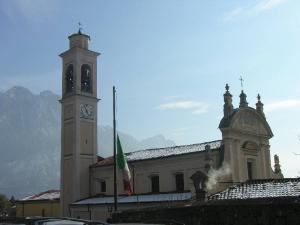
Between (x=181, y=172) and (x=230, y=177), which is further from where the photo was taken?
(x=181, y=172)

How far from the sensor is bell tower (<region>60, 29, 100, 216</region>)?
39656 millimetres

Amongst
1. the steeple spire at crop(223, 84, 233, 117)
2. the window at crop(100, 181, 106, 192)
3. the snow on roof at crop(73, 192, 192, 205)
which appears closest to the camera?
the snow on roof at crop(73, 192, 192, 205)

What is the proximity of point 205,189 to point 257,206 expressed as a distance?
12.6 m

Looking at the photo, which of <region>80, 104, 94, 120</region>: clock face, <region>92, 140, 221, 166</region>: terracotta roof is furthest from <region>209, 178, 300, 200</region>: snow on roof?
<region>80, 104, 94, 120</region>: clock face

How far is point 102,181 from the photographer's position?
3928 centimetres

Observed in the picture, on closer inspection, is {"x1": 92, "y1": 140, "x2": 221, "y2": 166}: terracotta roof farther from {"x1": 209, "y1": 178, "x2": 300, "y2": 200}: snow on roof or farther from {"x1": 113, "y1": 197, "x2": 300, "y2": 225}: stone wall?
{"x1": 113, "y1": 197, "x2": 300, "y2": 225}: stone wall

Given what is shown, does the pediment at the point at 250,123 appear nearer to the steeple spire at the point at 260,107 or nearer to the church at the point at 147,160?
the church at the point at 147,160

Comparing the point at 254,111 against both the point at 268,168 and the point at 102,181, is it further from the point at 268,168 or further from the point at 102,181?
the point at 102,181

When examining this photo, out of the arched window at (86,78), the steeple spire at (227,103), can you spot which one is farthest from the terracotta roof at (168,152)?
the arched window at (86,78)

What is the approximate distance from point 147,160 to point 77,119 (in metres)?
8.36

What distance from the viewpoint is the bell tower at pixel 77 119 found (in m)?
39.7

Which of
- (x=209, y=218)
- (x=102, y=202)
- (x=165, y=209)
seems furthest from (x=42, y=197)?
(x=209, y=218)

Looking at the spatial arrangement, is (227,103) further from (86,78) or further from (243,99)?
(86,78)

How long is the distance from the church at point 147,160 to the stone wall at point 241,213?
9.19 meters
